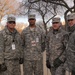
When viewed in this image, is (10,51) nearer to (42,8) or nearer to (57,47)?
(57,47)

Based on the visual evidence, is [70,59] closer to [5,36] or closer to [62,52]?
[62,52]

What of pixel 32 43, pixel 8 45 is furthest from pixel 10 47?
pixel 32 43

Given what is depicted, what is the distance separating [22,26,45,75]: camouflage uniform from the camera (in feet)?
23.9

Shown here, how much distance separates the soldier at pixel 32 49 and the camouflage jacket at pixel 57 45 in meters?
0.47

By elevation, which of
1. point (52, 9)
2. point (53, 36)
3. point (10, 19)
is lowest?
point (53, 36)

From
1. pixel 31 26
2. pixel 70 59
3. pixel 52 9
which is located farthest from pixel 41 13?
pixel 70 59

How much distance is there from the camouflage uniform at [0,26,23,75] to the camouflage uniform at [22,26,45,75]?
238 millimetres

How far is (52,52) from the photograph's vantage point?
686 cm

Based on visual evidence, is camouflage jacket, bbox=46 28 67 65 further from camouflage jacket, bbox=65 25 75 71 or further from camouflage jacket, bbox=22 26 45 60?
camouflage jacket, bbox=65 25 75 71

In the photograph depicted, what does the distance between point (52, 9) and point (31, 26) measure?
2658 centimetres

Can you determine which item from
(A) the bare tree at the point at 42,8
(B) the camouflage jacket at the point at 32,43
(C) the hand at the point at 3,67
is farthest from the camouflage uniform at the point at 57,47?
(A) the bare tree at the point at 42,8

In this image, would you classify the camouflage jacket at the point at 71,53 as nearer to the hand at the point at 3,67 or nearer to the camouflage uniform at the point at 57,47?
the camouflage uniform at the point at 57,47

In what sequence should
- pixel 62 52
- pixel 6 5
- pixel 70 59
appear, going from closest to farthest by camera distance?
pixel 70 59 < pixel 62 52 < pixel 6 5

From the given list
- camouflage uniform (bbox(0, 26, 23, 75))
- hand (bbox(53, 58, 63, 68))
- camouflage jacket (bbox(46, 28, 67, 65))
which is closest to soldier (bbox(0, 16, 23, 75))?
camouflage uniform (bbox(0, 26, 23, 75))
